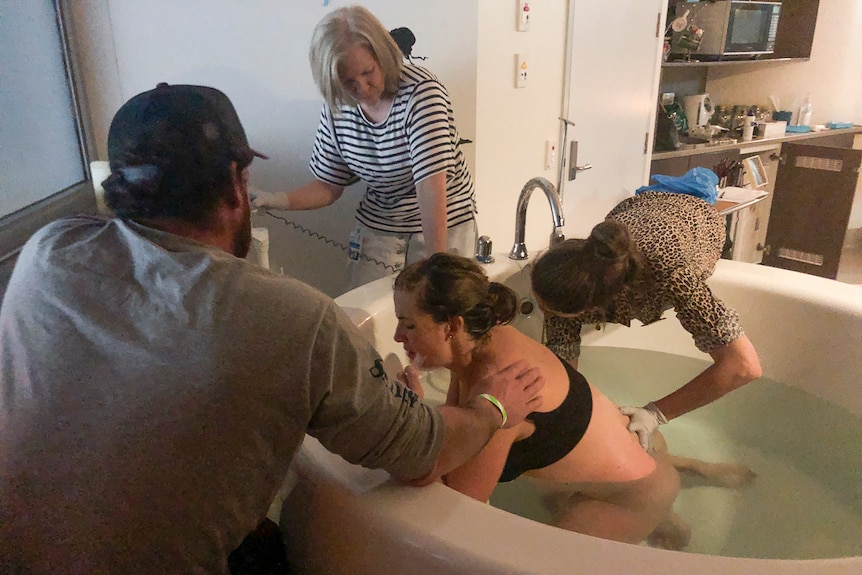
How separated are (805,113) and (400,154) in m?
3.28

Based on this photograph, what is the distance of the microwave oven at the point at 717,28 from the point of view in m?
3.25

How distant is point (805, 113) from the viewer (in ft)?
12.9

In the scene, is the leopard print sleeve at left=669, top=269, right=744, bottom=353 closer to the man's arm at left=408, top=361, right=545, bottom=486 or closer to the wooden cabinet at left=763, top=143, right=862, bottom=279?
the man's arm at left=408, top=361, right=545, bottom=486

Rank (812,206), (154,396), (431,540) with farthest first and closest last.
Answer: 1. (812,206)
2. (431,540)
3. (154,396)

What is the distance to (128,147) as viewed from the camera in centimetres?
75

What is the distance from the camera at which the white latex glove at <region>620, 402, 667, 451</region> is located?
1.38 metres

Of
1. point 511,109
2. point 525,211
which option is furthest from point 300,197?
point 511,109

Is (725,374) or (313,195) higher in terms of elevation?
(313,195)

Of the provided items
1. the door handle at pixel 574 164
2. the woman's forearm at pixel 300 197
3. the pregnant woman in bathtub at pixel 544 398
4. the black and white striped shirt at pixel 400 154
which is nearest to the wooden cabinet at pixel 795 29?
the door handle at pixel 574 164

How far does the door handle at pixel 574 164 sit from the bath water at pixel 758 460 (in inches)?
32.3

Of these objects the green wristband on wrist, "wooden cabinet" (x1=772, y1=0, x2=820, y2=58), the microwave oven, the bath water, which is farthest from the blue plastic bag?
"wooden cabinet" (x1=772, y1=0, x2=820, y2=58)

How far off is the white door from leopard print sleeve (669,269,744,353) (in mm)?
1265

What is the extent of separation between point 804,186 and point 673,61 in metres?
0.93

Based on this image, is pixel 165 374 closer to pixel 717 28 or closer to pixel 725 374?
pixel 725 374
